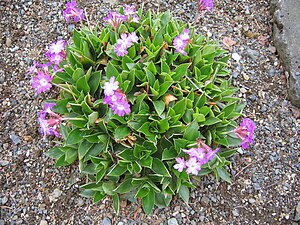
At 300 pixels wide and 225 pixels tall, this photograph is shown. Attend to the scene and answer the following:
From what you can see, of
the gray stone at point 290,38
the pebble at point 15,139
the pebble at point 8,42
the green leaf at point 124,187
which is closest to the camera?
the green leaf at point 124,187

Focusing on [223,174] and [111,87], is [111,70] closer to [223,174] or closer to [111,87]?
[111,87]

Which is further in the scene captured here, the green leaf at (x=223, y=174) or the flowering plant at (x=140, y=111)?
the green leaf at (x=223, y=174)

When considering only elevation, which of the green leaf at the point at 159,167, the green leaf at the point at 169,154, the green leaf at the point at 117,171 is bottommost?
the green leaf at the point at 117,171

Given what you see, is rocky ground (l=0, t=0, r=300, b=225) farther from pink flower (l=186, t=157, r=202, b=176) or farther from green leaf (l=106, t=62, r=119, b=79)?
green leaf (l=106, t=62, r=119, b=79)

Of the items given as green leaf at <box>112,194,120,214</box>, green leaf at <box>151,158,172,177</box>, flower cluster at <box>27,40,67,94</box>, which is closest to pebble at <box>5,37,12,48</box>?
flower cluster at <box>27,40,67,94</box>

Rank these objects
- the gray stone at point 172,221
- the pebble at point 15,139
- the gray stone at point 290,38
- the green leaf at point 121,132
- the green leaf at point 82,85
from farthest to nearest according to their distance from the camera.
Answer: the gray stone at point 290,38
the pebble at point 15,139
the gray stone at point 172,221
the green leaf at point 82,85
the green leaf at point 121,132

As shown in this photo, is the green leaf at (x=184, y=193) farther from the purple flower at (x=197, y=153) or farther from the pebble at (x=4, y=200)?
the pebble at (x=4, y=200)

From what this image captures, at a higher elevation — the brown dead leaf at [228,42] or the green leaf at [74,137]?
the brown dead leaf at [228,42]

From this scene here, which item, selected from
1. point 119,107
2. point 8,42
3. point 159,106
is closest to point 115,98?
point 119,107

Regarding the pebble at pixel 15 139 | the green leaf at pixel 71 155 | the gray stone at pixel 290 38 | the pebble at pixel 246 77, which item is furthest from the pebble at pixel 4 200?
the gray stone at pixel 290 38
